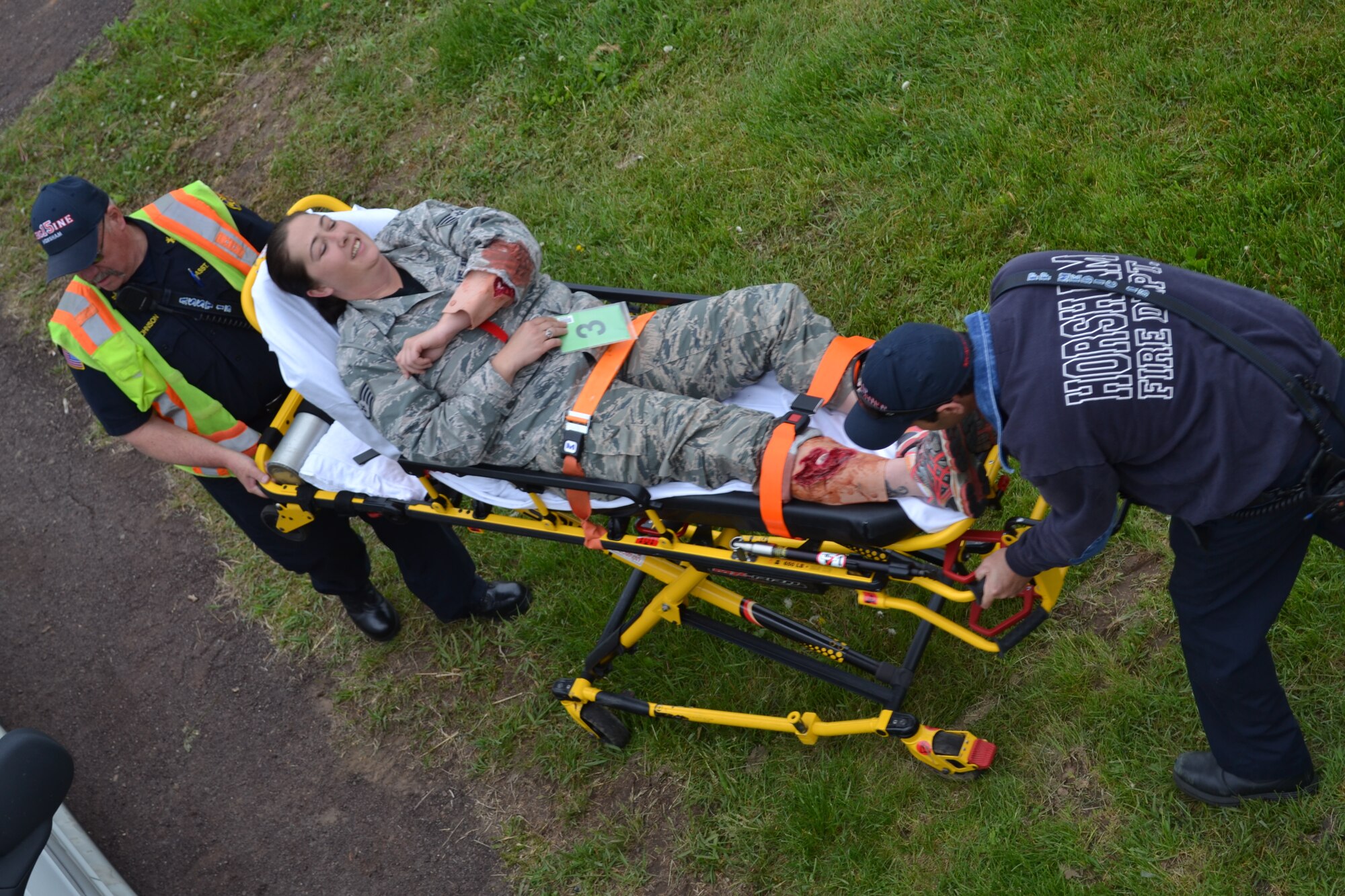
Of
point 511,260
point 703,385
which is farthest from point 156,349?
point 703,385

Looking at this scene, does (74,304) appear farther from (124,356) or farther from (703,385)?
(703,385)

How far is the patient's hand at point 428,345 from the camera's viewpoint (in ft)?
12.3

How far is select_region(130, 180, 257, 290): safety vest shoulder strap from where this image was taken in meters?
4.13

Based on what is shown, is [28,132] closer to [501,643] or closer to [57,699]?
[57,699]

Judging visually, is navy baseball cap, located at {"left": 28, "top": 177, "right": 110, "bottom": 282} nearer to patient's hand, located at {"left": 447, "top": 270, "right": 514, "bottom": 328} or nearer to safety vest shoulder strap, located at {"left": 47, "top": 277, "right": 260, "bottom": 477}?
safety vest shoulder strap, located at {"left": 47, "top": 277, "right": 260, "bottom": 477}

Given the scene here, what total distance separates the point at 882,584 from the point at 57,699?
4.61 metres

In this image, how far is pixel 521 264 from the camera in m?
3.94

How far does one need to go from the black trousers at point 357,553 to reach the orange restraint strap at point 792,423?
5.86 feet

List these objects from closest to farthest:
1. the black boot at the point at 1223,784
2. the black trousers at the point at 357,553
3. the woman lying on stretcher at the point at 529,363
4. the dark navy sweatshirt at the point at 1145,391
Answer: the dark navy sweatshirt at the point at 1145,391 < the black boot at the point at 1223,784 < the woman lying on stretcher at the point at 529,363 < the black trousers at the point at 357,553

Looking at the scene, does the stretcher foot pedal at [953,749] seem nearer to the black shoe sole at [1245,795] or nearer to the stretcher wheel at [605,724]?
the black shoe sole at [1245,795]

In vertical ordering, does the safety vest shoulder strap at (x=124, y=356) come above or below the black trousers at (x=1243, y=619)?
above

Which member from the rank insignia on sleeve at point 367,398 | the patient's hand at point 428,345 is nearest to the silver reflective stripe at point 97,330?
the rank insignia on sleeve at point 367,398

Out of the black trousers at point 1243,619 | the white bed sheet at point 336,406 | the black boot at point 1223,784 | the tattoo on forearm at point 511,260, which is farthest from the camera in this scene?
the tattoo on forearm at point 511,260

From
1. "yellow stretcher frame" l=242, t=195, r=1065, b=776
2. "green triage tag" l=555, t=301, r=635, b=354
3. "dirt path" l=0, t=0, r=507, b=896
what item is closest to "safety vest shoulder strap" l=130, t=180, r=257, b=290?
"yellow stretcher frame" l=242, t=195, r=1065, b=776
